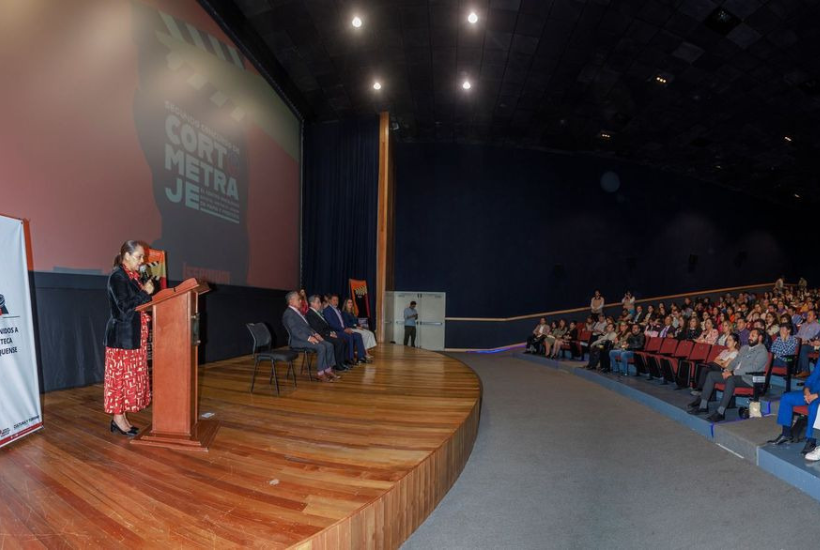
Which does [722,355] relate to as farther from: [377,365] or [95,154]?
[95,154]

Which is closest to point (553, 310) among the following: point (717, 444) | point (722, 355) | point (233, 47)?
point (722, 355)

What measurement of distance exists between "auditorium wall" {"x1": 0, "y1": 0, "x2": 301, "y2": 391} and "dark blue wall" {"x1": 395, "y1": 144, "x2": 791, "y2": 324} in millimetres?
5391

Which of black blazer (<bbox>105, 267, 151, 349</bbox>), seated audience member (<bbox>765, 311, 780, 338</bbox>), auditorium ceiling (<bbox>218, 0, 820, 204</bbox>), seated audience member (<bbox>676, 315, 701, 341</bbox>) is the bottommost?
seated audience member (<bbox>676, 315, 701, 341</bbox>)

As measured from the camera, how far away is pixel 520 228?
11734 mm

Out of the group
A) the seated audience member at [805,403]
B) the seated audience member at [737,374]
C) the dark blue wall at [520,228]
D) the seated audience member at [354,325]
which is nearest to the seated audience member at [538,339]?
the dark blue wall at [520,228]

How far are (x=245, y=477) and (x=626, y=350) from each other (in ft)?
21.2

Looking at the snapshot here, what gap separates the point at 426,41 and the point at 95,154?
513cm

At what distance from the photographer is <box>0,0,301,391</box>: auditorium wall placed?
3334mm

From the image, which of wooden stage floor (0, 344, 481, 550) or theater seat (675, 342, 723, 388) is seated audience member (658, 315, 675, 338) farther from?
wooden stage floor (0, 344, 481, 550)

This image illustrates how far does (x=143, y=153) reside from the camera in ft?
14.5

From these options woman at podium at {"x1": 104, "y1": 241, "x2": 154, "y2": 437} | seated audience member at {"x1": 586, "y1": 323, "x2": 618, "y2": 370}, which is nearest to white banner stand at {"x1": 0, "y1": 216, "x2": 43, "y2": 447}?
woman at podium at {"x1": 104, "y1": 241, "x2": 154, "y2": 437}

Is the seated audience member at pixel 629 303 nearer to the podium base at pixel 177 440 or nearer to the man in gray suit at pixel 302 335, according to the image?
the man in gray suit at pixel 302 335

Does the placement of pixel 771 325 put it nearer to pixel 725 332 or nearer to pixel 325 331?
pixel 725 332

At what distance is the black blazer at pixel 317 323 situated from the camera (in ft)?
16.7
